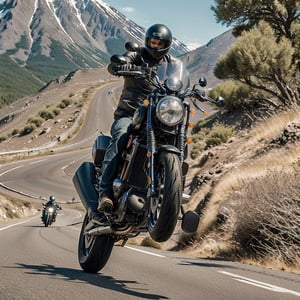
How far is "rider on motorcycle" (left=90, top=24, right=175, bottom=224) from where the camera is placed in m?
6.48

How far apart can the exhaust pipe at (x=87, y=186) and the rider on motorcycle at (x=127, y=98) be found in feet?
0.78

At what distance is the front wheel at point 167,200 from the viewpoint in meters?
5.31

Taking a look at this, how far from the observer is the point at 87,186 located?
7.23 meters

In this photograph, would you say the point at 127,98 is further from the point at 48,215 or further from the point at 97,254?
the point at 48,215

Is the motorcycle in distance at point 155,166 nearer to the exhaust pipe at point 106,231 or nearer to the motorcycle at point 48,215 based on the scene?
the exhaust pipe at point 106,231

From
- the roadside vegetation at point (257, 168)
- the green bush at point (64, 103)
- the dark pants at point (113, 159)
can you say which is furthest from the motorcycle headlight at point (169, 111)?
the green bush at point (64, 103)

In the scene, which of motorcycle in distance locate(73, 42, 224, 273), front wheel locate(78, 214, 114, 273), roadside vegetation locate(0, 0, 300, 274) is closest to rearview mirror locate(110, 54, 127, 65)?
motorcycle in distance locate(73, 42, 224, 273)

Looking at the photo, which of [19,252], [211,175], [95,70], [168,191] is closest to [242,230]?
[19,252]

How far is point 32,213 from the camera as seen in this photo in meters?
42.5

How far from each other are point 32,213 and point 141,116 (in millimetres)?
37731

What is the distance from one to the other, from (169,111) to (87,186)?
190 centimetres

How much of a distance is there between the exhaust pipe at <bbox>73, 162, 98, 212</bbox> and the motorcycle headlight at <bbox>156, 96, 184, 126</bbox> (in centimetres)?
164

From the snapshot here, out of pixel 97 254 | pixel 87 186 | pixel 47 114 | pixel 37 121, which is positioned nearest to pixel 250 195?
pixel 87 186

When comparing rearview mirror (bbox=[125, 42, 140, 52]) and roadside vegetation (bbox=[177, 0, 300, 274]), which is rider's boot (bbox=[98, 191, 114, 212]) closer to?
rearview mirror (bbox=[125, 42, 140, 52])
